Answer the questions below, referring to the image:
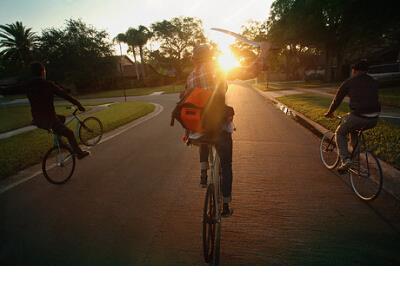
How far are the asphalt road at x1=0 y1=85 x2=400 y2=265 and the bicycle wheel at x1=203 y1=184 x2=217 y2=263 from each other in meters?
0.16

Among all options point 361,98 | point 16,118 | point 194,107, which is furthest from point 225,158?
point 16,118

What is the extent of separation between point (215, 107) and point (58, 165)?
397cm

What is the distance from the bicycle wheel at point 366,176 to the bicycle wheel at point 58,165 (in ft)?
16.7

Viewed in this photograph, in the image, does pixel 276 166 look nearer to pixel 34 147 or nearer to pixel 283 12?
pixel 34 147

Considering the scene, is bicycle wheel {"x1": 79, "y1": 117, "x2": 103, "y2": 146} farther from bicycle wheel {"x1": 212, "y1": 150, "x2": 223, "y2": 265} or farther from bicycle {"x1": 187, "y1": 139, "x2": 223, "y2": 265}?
bicycle {"x1": 187, "y1": 139, "x2": 223, "y2": 265}

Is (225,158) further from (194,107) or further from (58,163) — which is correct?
(58,163)

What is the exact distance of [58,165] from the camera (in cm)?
578

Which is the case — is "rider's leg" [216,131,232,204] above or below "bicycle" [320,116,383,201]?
above

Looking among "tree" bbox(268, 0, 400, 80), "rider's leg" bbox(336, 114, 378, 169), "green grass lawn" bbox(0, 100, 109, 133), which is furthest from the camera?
"tree" bbox(268, 0, 400, 80)

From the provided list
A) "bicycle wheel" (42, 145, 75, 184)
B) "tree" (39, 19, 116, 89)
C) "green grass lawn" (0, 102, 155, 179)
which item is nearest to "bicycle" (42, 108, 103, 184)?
"bicycle wheel" (42, 145, 75, 184)

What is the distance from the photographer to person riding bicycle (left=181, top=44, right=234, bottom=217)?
10.2 feet

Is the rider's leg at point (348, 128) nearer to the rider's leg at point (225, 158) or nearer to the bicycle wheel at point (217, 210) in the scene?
the rider's leg at point (225, 158)

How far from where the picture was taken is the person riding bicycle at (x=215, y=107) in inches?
122

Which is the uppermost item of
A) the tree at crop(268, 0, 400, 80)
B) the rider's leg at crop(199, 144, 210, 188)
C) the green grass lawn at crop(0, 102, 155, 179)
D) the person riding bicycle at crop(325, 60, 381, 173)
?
the tree at crop(268, 0, 400, 80)
